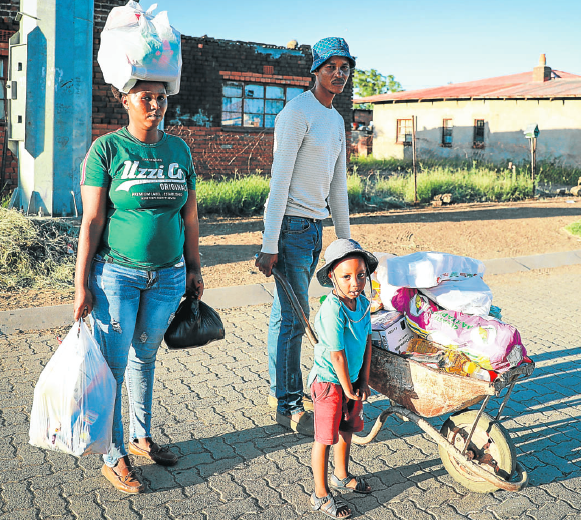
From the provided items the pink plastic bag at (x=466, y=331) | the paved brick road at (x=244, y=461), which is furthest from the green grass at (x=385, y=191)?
the pink plastic bag at (x=466, y=331)

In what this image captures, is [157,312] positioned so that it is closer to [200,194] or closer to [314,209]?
[314,209]

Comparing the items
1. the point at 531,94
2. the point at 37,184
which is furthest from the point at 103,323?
the point at 531,94

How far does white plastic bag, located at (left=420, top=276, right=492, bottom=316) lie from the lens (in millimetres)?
3340

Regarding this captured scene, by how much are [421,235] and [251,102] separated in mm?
8636

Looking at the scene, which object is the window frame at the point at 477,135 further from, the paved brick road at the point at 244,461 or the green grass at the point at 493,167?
the paved brick road at the point at 244,461

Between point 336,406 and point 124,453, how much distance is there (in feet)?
3.68

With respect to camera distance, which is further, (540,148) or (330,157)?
(540,148)

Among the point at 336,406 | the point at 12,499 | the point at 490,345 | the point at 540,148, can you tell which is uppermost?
the point at 540,148

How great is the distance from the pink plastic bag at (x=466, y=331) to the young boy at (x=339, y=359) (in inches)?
15.6

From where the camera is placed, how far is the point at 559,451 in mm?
3828

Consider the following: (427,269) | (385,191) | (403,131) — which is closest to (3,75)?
(385,191)

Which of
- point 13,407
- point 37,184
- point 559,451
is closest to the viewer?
point 559,451

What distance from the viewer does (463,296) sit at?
11.0 feet

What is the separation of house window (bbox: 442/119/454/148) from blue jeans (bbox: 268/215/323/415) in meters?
28.7
